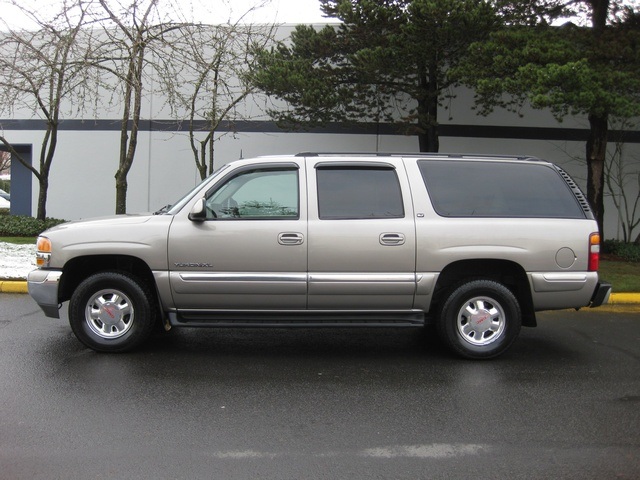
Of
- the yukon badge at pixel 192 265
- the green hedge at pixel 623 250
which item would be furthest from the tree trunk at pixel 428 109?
the yukon badge at pixel 192 265

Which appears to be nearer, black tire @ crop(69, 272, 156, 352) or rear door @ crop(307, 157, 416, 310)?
rear door @ crop(307, 157, 416, 310)

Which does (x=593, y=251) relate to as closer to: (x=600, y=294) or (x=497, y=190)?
(x=600, y=294)

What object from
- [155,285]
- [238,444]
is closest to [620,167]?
[155,285]

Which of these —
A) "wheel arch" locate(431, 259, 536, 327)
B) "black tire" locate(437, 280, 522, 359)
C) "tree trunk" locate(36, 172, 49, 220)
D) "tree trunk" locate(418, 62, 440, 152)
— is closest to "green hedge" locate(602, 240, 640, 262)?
"tree trunk" locate(418, 62, 440, 152)

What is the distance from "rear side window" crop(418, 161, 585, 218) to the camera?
576cm

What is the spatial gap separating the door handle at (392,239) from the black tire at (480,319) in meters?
0.74

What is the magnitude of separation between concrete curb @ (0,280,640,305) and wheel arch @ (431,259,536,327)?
144 inches

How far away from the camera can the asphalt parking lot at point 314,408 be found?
3.59 metres

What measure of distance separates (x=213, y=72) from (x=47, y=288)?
10.0 m

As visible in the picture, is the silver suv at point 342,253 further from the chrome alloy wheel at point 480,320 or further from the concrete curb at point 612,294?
the concrete curb at point 612,294

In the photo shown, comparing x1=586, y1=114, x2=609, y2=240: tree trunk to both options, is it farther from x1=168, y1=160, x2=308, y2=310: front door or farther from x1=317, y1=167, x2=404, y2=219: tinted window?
x1=168, y1=160, x2=308, y2=310: front door

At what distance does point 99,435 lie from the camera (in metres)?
3.96

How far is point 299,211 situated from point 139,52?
303 inches

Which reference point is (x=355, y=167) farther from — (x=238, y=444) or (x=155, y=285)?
(x=238, y=444)
